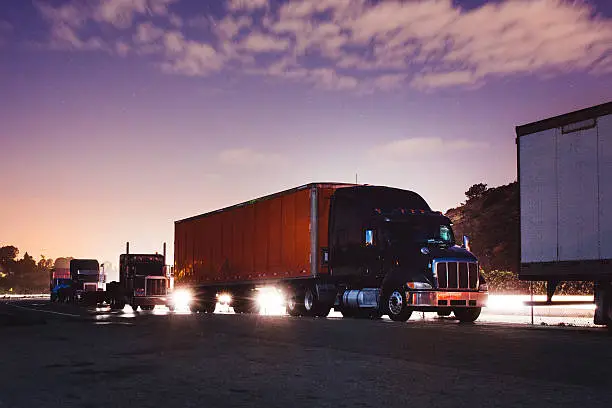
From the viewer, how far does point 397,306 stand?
2319 centimetres

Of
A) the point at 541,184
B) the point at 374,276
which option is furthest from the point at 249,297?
the point at 541,184

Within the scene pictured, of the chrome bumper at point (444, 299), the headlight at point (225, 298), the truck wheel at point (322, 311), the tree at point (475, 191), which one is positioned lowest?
the truck wheel at point (322, 311)

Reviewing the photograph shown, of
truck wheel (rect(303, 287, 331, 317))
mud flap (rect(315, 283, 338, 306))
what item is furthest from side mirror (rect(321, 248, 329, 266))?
truck wheel (rect(303, 287, 331, 317))

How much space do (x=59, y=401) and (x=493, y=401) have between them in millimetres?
4229

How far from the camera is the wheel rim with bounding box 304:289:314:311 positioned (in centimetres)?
2654

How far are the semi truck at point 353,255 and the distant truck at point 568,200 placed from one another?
469 centimetres

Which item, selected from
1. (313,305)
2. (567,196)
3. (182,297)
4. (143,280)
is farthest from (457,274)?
(143,280)

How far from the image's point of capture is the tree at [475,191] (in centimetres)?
12850

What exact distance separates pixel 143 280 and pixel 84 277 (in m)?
14.1

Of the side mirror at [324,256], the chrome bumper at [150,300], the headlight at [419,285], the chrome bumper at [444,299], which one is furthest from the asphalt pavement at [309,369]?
the chrome bumper at [150,300]

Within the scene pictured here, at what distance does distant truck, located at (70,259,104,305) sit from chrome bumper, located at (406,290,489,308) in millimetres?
33074

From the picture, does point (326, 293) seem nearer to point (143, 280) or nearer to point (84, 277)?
point (143, 280)

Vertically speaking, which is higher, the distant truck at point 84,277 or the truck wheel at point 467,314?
the distant truck at point 84,277

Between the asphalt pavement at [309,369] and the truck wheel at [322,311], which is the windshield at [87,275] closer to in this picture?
the truck wheel at [322,311]
